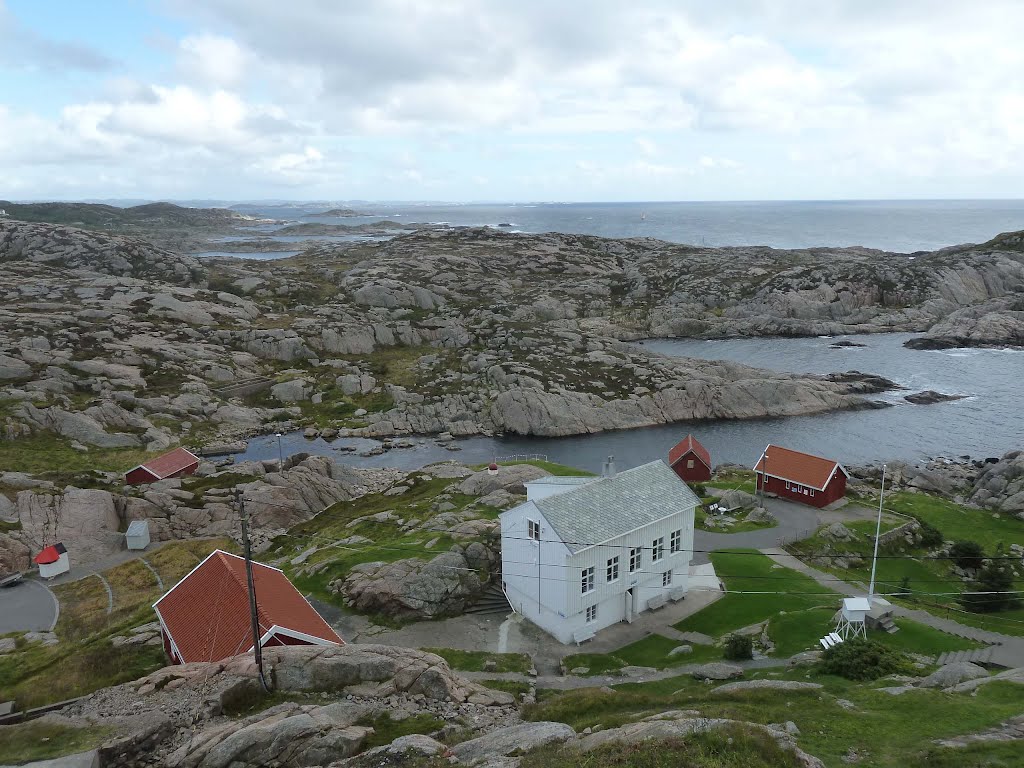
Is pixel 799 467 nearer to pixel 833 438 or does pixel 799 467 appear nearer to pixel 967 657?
pixel 967 657

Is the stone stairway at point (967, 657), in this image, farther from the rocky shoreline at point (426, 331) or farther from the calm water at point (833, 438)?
the rocky shoreline at point (426, 331)

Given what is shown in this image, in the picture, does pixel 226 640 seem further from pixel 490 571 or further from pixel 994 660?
pixel 994 660

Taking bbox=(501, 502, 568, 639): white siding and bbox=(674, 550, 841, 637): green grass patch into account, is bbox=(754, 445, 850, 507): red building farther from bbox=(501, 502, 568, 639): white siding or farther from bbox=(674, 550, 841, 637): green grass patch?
bbox=(501, 502, 568, 639): white siding

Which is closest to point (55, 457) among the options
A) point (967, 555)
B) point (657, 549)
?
point (657, 549)

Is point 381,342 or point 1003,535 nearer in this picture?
point 1003,535

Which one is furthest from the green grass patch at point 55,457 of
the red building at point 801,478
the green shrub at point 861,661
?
the green shrub at point 861,661

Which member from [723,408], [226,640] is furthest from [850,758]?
[723,408]

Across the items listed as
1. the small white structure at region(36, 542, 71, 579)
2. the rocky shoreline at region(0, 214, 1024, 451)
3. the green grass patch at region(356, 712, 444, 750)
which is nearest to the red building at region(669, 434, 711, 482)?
the rocky shoreline at region(0, 214, 1024, 451)
